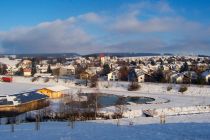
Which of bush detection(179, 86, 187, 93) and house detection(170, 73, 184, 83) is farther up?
house detection(170, 73, 184, 83)

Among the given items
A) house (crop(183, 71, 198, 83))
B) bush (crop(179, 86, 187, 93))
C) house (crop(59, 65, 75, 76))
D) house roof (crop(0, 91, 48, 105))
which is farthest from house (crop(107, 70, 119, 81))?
house roof (crop(0, 91, 48, 105))

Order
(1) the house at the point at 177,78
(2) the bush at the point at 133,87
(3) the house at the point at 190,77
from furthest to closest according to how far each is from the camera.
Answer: (1) the house at the point at 177,78 < (3) the house at the point at 190,77 < (2) the bush at the point at 133,87

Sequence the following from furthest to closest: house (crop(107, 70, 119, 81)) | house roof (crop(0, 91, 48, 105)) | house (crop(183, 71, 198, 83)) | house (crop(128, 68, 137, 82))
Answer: house (crop(107, 70, 119, 81)) < house (crop(128, 68, 137, 82)) < house (crop(183, 71, 198, 83)) < house roof (crop(0, 91, 48, 105))

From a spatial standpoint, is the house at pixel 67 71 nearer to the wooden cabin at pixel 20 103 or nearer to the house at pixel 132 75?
the house at pixel 132 75

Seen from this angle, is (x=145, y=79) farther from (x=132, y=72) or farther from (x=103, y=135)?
(x=103, y=135)

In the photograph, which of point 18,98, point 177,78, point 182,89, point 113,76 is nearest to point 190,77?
point 177,78

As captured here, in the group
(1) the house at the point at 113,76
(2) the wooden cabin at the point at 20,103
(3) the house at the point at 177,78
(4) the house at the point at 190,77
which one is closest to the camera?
(2) the wooden cabin at the point at 20,103

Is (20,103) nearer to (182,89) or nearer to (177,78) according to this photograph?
(182,89)

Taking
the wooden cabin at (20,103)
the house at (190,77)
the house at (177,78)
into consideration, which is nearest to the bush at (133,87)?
the house at (177,78)

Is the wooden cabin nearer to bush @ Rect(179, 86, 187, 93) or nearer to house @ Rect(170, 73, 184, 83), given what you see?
bush @ Rect(179, 86, 187, 93)

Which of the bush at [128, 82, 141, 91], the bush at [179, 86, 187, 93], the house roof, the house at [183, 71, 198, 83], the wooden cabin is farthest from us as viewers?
the house at [183, 71, 198, 83]

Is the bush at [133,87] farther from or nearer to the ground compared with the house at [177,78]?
nearer to the ground

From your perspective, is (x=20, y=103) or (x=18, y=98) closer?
(x=20, y=103)
